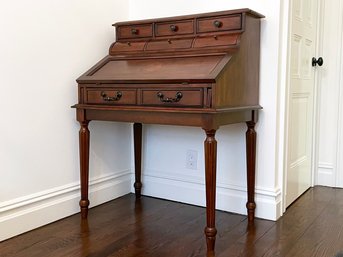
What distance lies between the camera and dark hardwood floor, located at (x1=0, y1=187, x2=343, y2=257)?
1798 millimetres

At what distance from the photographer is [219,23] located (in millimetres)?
2055

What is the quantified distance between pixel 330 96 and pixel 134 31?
1.55 meters

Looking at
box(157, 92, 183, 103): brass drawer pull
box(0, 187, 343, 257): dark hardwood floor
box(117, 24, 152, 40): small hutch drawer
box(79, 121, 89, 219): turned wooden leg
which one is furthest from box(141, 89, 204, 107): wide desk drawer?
box(0, 187, 343, 257): dark hardwood floor

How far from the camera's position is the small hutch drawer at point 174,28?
2176 millimetres

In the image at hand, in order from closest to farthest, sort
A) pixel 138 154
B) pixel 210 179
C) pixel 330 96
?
pixel 210 179 < pixel 138 154 < pixel 330 96

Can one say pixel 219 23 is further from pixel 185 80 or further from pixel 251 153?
pixel 251 153

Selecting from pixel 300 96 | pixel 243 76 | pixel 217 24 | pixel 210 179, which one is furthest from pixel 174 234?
pixel 300 96

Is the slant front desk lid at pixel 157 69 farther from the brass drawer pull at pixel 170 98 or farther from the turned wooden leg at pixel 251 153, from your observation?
the turned wooden leg at pixel 251 153

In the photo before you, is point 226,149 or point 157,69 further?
point 226,149

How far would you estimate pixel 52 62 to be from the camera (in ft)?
7.00

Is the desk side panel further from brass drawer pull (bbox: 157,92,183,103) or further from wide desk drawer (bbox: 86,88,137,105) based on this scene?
wide desk drawer (bbox: 86,88,137,105)

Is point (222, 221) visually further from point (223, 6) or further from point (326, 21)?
point (326, 21)

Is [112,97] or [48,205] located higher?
[112,97]

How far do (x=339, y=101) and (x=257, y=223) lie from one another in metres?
1.27
